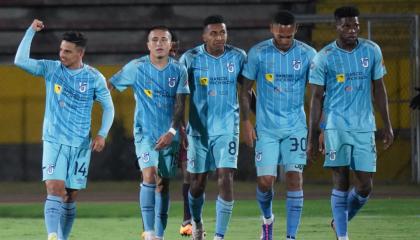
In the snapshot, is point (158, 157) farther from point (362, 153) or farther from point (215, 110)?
point (362, 153)

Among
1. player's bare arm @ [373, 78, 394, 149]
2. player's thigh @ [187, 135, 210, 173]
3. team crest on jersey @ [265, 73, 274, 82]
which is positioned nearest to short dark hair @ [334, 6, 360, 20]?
player's bare arm @ [373, 78, 394, 149]

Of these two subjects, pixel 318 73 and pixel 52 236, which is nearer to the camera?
pixel 52 236

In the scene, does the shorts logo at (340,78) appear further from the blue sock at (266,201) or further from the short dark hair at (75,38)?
the short dark hair at (75,38)

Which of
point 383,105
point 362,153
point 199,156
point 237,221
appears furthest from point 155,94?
point 237,221

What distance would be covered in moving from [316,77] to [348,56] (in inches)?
16.1

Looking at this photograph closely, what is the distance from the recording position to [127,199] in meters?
21.3

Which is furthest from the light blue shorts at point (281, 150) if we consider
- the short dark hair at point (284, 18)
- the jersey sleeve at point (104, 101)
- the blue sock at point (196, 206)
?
the jersey sleeve at point (104, 101)

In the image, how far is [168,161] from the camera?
43.2 ft

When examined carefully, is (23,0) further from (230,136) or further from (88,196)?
(230,136)

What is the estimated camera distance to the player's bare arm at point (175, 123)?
505 inches

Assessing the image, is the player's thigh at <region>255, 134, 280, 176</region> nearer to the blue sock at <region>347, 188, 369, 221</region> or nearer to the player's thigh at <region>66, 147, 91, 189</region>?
the blue sock at <region>347, 188, 369, 221</region>

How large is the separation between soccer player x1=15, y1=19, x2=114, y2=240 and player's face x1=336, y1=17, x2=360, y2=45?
2488 mm

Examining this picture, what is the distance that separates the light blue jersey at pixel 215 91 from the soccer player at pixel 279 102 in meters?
0.19

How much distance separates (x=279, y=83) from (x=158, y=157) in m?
1.47
